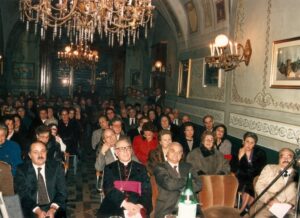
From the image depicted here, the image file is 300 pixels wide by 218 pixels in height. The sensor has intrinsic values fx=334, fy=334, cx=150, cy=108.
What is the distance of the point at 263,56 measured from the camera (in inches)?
277

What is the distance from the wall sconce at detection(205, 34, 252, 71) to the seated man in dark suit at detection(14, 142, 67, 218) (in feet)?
14.6

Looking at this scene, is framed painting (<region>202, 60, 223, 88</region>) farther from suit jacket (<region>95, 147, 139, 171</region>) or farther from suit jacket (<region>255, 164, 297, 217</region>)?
suit jacket (<region>255, 164, 297, 217</region>)

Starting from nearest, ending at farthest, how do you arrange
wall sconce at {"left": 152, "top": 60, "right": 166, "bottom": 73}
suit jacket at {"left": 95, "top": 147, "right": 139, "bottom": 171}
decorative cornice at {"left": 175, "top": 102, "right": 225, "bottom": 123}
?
suit jacket at {"left": 95, "top": 147, "right": 139, "bottom": 171}
decorative cornice at {"left": 175, "top": 102, "right": 225, "bottom": 123}
wall sconce at {"left": 152, "top": 60, "right": 166, "bottom": 73}

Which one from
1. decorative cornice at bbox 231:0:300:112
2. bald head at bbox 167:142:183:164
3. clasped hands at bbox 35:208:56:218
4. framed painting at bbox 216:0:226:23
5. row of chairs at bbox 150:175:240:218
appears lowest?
clasped hands at bbox 35:208:56:218

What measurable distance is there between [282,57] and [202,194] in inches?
130

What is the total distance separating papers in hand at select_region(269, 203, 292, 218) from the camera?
11.9 ft

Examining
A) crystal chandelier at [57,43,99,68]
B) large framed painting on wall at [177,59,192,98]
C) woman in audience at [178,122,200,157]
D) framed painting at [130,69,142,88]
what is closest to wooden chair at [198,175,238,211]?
woman in audience at [178,122,200,157]

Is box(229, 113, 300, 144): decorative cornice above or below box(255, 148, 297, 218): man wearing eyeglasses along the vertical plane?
above

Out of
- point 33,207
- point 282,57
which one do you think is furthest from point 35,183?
point 282,57

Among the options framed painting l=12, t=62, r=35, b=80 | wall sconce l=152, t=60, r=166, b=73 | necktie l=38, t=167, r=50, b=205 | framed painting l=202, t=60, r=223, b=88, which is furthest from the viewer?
framed painting l=12, t=62, r=35, b=80

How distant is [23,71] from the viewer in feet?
62.3

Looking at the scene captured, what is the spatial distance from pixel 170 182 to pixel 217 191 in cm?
81

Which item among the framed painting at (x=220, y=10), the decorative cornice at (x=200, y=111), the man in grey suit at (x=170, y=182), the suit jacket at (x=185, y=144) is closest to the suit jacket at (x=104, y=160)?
the man in grey suit at (x=170, y=182)

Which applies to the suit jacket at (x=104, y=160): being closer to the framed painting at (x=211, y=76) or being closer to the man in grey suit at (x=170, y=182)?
the man in grey suit at (x=170, y=182)
